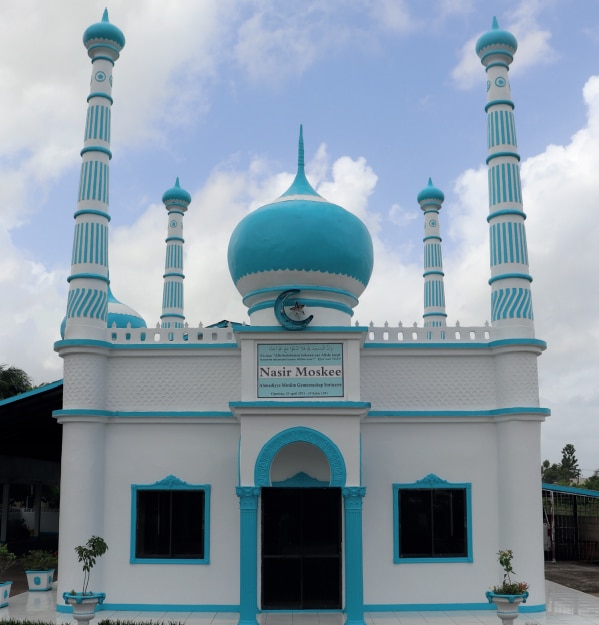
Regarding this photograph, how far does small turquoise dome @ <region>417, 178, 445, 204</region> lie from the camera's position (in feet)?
69.3


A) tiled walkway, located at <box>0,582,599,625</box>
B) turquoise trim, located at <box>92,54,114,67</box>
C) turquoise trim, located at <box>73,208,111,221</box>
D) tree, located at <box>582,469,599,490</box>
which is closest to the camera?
tiled walkway, located at <box>0,582,599,625</box>

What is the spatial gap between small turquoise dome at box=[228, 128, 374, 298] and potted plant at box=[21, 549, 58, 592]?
6813 mm

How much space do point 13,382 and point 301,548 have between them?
68.1ft

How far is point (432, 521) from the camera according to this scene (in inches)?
522

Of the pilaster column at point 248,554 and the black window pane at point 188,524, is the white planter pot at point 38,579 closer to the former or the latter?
the black window pane at point 188,524

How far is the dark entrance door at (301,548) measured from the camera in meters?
13.0

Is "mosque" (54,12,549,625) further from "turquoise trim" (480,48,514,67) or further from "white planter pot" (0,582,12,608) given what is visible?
"white planter pot" (0,582,12,608)

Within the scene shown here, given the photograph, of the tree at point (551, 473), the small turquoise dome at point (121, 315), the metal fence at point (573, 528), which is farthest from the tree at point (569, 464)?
the small turquoise dome at point (121, 315)

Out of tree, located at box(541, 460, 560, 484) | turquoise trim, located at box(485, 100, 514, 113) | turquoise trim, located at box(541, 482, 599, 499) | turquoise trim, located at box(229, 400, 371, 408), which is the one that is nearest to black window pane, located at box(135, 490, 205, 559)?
turquoise trim, located at box(229, 400, 371, 408)

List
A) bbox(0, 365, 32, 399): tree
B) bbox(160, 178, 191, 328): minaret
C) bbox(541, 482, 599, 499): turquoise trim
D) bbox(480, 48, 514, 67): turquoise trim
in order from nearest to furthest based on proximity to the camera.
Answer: bbox(480, 48, 514, 67): turquoise trim
bbox(160, 178, 191, 328): minaret
bbox(541, 482, 599, 499): turquoise trim
bbox(0, 365, 32, 399): tree

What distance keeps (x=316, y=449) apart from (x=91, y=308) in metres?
4.74

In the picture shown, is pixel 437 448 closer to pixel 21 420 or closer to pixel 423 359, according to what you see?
pixel 423 359

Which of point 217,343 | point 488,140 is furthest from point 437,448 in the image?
point 488,140

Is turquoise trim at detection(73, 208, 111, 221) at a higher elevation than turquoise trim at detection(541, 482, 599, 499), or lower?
higher
